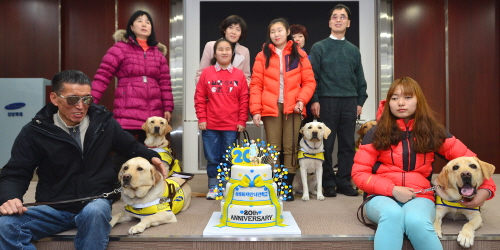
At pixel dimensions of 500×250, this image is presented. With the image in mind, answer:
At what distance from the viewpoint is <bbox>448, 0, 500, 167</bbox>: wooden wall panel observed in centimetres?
557

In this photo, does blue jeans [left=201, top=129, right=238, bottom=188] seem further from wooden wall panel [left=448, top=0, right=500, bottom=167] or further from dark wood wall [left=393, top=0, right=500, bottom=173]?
wooden wall panel [left=448, top=0, right=500, bottom=167]

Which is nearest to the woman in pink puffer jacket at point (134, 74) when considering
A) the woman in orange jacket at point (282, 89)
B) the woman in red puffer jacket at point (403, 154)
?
the woman in orange jacket at point (282, 89)

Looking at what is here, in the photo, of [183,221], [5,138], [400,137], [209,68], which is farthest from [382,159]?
[5,138]

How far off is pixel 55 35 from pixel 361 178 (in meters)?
4.98

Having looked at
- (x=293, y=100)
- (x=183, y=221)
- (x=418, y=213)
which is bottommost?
(x=183, y=221)

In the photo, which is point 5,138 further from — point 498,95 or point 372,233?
point 498,95

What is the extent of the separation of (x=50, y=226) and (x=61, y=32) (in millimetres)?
4223

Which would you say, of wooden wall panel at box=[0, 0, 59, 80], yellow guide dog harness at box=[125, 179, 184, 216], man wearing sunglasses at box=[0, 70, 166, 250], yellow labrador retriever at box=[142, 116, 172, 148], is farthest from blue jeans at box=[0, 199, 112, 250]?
wooden wall panel at box=[0, 0, 59, 80]

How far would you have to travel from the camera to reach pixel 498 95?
556 cm

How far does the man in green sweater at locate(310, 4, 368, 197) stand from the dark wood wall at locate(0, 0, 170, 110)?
2890 mm

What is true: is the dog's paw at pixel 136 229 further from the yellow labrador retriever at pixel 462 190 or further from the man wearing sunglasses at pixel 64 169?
the yellow labrador retriever at pixel 462 190

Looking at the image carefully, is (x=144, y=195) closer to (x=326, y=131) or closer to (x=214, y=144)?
(x=214, y=144)

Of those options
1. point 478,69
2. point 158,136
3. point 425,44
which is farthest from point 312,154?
point 478,69

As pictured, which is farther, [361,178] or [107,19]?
[107,19]
